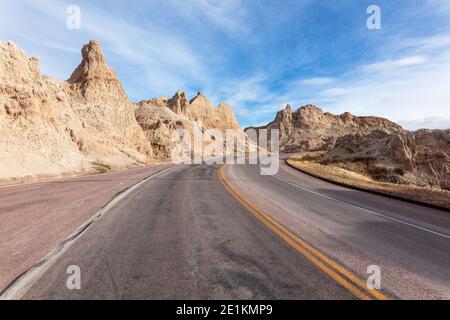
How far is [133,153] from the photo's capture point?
39406mm

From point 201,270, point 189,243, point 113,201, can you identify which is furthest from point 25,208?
point 201,270

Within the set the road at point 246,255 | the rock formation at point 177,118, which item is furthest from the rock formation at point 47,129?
the road at point 246,255

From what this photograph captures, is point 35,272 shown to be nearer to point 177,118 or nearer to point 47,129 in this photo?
point 47,129

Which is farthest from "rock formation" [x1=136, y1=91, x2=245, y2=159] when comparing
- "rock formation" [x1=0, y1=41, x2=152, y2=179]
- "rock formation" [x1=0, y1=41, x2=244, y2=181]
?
"rock formation" [x1=0, y1=41, x2=152, y2=179]

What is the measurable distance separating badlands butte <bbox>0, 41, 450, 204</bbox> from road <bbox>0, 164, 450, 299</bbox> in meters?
7.93

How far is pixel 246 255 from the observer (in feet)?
15.6

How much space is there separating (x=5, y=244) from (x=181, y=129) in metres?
60.9

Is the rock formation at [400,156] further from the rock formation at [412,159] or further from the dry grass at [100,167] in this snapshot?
the dry grass at [100,167]

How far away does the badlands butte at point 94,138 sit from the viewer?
69.9 ft

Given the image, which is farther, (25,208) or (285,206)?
(285,206)

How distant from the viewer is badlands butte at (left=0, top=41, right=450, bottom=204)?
2131 centimetres

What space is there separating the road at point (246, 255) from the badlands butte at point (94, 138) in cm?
793
